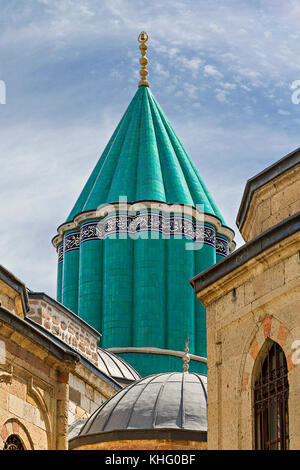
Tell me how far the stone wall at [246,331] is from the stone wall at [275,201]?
101cm

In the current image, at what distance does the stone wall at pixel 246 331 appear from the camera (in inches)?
382

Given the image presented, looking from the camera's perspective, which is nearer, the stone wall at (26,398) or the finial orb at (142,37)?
the stone wall at (26,398)

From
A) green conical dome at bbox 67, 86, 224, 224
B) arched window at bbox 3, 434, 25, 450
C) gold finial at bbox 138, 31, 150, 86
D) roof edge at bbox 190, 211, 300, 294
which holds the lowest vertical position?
arched window at bbox 3, 434, 25, 450

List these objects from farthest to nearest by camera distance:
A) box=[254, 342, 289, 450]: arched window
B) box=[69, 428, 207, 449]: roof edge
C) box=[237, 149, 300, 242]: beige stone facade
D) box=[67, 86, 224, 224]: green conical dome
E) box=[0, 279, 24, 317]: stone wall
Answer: box=[67, 86, 224, 224]: green conical dome
box=[69, 428, 207, 449]: roof edge
box=[0, 279, 24, 317]: stone wall
box=[237, 149, 300, 242]: beige stone facade
box=[254, 342, 289, 450]: arched window

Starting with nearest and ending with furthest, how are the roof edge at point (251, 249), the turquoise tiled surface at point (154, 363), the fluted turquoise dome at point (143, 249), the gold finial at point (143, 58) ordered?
the roof edge at point (251, 249)
the turquoise tiled surface at point (154, 363)
the fluted turquoise dome at point (143, 249)
the gold finial at point (143, 58)

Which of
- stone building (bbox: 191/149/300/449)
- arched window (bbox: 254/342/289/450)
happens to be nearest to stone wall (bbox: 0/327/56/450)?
stone building (bbox: 191/149/300/449)

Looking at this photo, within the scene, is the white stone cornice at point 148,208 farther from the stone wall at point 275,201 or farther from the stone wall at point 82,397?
the stone wall at point 275,201

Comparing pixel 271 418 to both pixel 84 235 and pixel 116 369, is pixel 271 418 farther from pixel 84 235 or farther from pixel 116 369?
pixel 84 235

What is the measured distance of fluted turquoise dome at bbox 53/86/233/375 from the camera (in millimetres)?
23891

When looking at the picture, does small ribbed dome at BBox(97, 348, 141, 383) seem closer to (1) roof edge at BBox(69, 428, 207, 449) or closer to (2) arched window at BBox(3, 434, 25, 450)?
A: (1) roof edge at BBox(69, 428, 207, 449)

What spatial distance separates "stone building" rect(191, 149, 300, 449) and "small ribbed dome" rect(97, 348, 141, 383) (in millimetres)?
9324

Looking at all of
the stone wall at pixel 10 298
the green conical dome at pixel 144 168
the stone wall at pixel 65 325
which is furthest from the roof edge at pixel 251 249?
the green conical dome at pixel 144 168

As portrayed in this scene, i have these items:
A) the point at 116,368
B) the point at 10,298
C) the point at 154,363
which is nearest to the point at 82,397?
the point at 116,368

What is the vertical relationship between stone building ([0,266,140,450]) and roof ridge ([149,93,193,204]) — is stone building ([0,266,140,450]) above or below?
below
